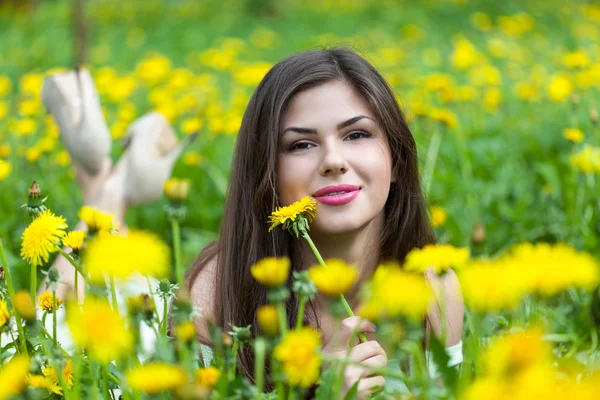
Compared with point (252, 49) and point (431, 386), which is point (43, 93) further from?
point (252, 49)

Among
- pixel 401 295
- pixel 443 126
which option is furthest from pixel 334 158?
pixel 443 126

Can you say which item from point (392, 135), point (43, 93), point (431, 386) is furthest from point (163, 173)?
point (431, 386)

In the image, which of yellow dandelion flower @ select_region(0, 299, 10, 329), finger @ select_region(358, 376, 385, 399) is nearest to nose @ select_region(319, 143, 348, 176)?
finger @ select_region(358, 376, 385, 399)

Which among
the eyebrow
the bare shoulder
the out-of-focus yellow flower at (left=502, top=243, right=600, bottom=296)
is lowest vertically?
the bare shoulder

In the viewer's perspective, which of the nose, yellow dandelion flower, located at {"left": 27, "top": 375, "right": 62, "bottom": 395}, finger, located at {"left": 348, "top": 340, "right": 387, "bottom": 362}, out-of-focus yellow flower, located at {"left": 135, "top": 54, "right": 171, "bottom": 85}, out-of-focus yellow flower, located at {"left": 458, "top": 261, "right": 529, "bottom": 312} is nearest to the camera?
out-of-focus yellow flower, located at {"left": 458, "top": 261, "right": 529, "bottom": 312}

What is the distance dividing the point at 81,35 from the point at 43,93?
7.47 feet

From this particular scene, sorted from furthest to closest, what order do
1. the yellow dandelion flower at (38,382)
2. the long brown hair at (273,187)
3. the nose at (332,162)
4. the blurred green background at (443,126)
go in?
the blurred green background at (443,126), the long brown hair at (273,187), the nose at (332,162), the yellow dandelion flower at (38,382)

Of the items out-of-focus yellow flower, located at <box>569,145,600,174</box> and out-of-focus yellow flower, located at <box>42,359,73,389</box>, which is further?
out-of-focus yellow flower, located at <box>569,145,600,174</box>

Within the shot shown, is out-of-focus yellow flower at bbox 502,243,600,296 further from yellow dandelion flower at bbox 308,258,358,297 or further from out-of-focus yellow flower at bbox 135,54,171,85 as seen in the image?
out-of-focus yellow flower at bbox 135,54,171,85

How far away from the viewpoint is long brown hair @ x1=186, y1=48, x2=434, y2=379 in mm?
1365

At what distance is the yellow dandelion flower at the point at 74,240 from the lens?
35.3 inches

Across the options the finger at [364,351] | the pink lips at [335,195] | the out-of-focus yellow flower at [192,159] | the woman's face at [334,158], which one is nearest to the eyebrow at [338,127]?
the woman's face at [334,158]

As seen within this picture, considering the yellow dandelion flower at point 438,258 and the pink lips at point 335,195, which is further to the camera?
the pink lips at point 335,195

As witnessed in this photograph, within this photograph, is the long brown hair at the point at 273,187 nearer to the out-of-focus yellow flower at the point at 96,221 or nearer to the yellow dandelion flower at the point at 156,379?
the out-of-focus yellow flower at the point at 96,221
